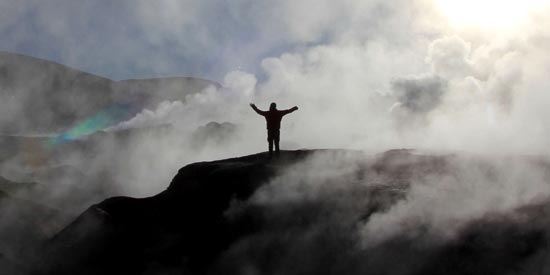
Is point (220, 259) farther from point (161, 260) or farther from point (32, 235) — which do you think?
point (32, 235)

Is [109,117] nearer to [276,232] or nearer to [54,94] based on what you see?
[54,94]

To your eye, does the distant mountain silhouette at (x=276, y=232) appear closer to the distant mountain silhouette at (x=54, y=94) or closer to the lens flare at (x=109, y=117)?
the distant mountain silhouette at (x=54, y=94)

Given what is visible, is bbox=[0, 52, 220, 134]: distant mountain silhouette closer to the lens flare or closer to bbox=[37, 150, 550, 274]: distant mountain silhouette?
the lens flare

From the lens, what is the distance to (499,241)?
8766 mm

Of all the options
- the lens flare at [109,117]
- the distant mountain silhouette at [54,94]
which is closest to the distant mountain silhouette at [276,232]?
the distant mountain silhouette at [54,94]

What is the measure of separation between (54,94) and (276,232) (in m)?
91.4

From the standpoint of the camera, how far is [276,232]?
11266 mm

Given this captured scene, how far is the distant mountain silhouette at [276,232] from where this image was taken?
894 cm

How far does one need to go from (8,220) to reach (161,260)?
24.6 feet

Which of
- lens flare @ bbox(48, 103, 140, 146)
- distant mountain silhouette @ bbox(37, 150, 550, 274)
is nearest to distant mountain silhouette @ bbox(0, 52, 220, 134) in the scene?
lens flare @ bbox(48, 103, 140, 146)

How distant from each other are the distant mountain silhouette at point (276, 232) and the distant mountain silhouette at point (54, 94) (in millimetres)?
70544

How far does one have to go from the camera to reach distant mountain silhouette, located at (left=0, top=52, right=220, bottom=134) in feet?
278

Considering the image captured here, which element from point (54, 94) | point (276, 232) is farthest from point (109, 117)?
point (276, 232)

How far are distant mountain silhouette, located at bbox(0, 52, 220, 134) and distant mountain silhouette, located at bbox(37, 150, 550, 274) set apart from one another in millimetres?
70544
